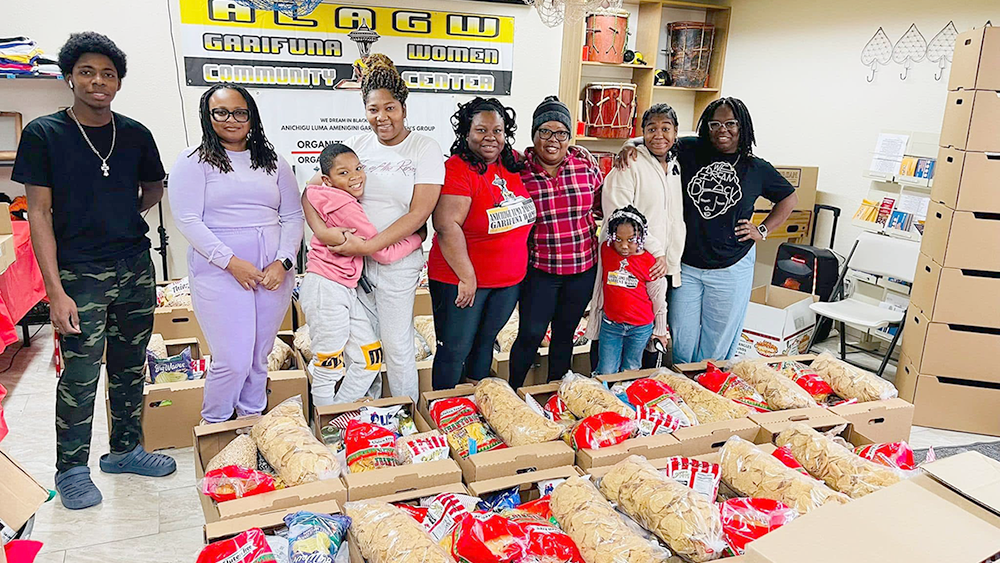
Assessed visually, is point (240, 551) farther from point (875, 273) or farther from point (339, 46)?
point (875, 273)

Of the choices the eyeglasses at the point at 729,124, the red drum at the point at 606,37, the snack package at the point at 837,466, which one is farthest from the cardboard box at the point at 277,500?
the red drum at the point at 606,37

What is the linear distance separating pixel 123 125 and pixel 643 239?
182 centimetres

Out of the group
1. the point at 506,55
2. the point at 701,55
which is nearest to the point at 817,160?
the point at 701,55

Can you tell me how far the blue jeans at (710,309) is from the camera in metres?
2.74

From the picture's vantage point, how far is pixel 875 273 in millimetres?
3914

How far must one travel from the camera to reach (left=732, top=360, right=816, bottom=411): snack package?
2.33 m

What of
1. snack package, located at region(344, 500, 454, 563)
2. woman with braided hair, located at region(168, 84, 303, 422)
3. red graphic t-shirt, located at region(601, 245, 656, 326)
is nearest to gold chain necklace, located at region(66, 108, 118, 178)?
woman with braided hair, located at region(168, 84, 303, 422)

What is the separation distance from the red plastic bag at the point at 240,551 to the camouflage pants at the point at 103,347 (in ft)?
3.46

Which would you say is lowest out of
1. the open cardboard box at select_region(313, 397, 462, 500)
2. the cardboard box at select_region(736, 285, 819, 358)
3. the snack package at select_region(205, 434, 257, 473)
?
the cardboard box at select_region(736, 285, 819, 358)

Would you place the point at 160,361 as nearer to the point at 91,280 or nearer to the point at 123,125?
the point at 91,280

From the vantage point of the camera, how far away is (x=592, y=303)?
2.77m

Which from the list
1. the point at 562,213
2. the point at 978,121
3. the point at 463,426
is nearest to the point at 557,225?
the point at 562,213

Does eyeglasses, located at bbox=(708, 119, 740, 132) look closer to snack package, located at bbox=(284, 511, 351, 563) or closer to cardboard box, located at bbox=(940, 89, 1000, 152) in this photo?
cardboard box, located at bbox=(940, 89, 1000, 152)

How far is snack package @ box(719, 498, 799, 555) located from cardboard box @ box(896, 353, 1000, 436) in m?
1.98
